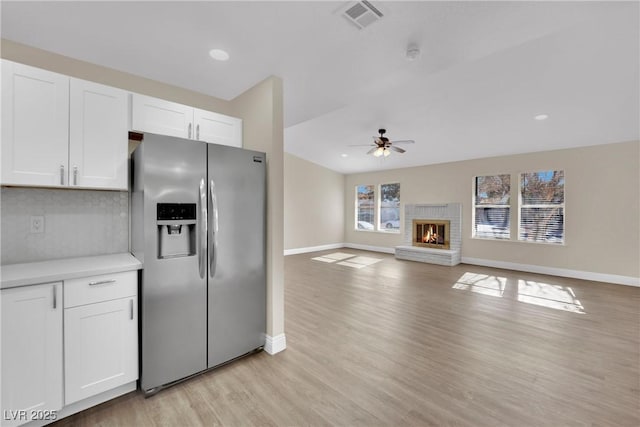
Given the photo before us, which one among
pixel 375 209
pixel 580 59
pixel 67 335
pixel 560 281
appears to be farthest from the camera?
pixel 375 209

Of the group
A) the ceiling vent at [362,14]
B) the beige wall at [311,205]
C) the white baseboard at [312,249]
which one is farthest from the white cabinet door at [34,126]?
the white baseboard at [312,249]

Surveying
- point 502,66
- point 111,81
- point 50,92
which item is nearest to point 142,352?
point 50,92

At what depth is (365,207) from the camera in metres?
9.02

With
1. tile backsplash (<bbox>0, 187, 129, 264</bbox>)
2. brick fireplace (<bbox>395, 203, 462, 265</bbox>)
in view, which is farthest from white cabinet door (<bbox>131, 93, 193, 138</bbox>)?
brick fireplace (<bbox>395, 203, 462, 265</bbox>)

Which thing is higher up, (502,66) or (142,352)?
(502,66)

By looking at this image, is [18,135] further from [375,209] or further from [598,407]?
[375,209]

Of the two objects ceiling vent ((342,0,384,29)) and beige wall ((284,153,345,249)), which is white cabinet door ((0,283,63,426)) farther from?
beige wall ((284,153,345,249))

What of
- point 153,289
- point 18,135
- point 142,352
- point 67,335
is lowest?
point 142,352

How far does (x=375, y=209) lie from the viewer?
28.3 feet

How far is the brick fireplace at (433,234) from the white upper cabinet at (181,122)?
562 cm

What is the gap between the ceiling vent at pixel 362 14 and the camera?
68.0 inches

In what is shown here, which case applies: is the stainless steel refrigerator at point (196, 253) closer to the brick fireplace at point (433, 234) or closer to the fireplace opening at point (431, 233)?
the brick fireplace at point (433, 234)

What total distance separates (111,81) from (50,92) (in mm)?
707

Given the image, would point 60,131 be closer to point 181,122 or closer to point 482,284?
point 181,122
